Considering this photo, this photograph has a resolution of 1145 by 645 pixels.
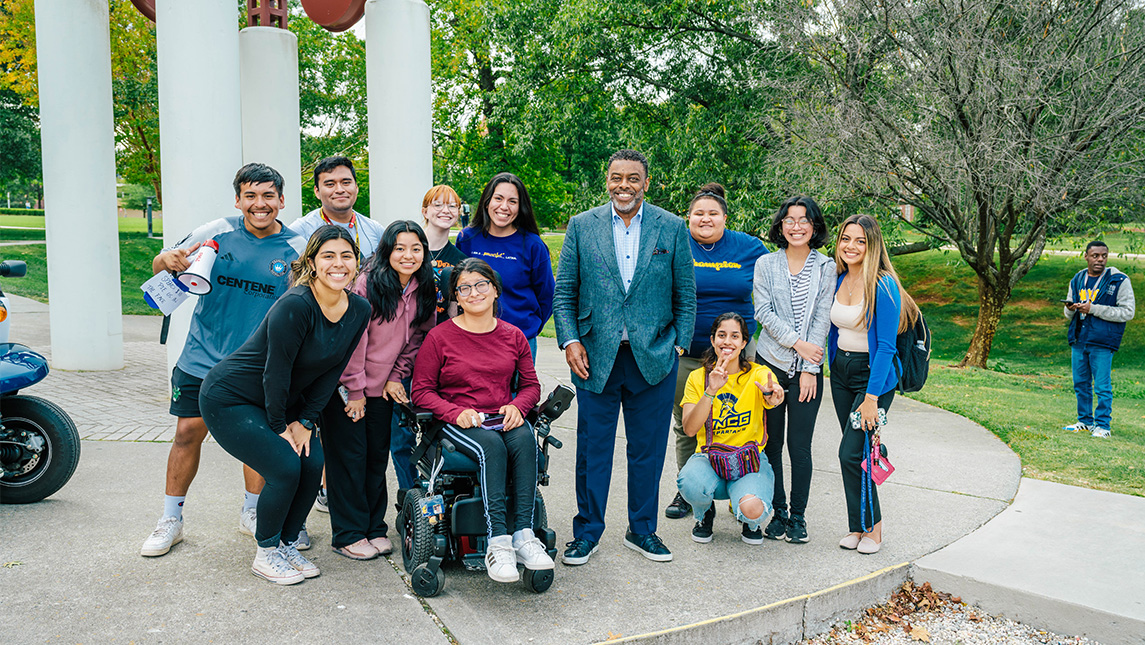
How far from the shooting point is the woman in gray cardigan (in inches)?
177

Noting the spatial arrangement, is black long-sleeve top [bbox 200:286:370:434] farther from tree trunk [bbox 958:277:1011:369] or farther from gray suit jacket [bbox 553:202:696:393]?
tree trunk [bbox 958:277:1011:369]

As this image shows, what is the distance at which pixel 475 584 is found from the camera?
12.5 feet

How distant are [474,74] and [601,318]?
74.7ft

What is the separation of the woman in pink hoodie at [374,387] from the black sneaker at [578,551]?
2.97ft

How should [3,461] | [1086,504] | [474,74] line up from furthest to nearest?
[474,74] → [1086,504] → [3,461]

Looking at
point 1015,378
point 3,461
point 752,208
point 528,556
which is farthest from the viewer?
point 752,208

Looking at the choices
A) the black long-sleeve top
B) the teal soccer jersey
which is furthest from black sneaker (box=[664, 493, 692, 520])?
the teal soccer jersey

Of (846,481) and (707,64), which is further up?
(707,64)

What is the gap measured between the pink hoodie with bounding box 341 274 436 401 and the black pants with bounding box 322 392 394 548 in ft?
0.36

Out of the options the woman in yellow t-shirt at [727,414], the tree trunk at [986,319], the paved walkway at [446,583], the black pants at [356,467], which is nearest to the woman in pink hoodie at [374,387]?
the black pants at [356,467]

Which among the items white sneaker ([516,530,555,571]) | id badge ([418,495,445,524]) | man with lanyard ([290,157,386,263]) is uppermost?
man with lanyard ([290,157,386,263])

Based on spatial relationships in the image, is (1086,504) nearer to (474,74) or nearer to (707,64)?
(707,64)

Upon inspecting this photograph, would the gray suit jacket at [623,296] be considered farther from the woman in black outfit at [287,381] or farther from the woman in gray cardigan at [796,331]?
the woman in black outfit at [287,381]

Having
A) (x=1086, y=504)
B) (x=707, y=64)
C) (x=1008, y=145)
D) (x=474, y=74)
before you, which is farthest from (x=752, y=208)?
(x=474, y=74)
